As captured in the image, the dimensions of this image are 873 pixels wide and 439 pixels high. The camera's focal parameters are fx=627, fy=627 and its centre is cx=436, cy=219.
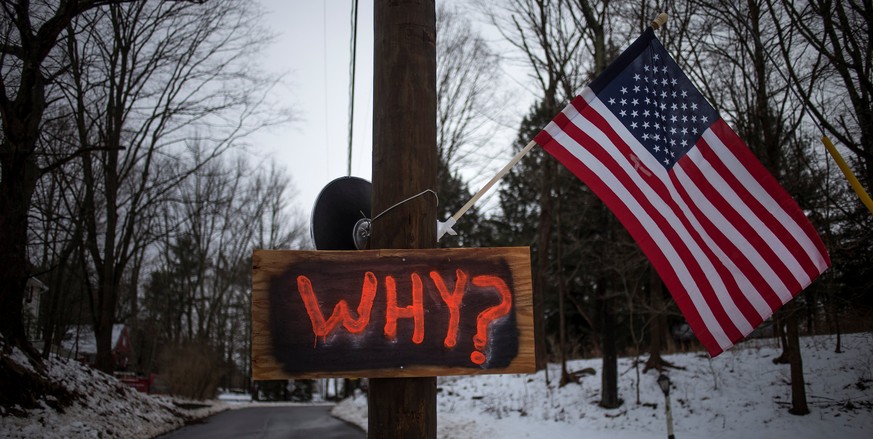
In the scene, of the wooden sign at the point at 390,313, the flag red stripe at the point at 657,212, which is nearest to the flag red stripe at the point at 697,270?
the flag red stripe at the point at 657,212

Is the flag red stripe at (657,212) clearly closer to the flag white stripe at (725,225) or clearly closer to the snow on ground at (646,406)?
the flag white stripe at (725,225)

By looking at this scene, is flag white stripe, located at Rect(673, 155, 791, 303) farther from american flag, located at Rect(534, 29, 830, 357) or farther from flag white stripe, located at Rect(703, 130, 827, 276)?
flag white stripe, located at Rect(703, 130, 827, 276)

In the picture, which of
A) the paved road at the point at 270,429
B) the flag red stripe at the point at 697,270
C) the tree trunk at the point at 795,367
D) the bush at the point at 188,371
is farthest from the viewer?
the bush at the point at 188,371

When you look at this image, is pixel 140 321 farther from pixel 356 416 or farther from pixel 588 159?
pixel 588 159

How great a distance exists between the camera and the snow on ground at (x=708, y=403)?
42.0 ft

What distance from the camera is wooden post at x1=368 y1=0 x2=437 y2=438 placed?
3025 mm

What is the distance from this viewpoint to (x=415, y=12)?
3381 millimetres

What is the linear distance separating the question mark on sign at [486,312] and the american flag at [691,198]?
1.49 metres

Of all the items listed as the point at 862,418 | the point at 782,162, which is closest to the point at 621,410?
the point at 862,418

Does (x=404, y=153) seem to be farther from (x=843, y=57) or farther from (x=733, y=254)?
(x=843, y=57)

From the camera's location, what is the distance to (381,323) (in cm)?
292

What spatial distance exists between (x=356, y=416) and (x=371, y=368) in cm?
1972

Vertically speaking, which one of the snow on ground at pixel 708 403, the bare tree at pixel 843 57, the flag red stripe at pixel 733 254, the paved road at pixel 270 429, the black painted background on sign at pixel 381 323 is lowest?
the paved road at pixel 270 429

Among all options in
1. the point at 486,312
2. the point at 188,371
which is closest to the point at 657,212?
the point at 486,312
